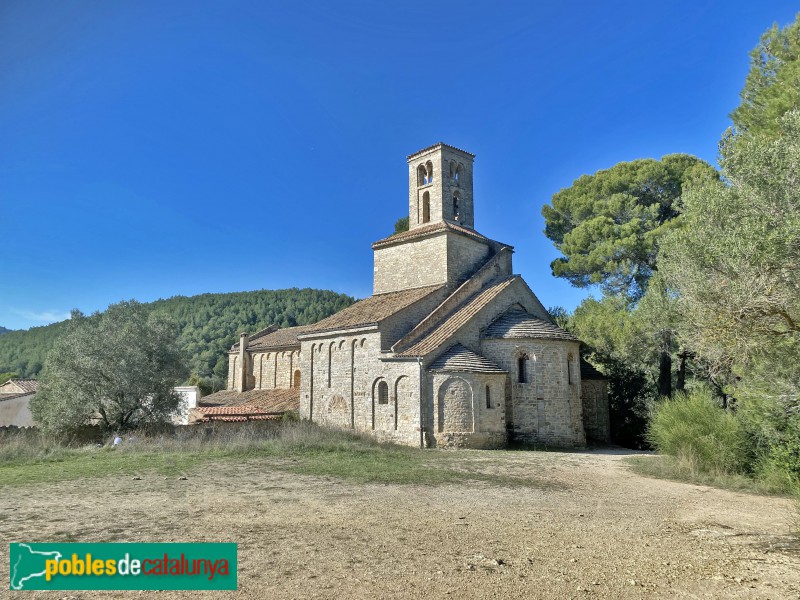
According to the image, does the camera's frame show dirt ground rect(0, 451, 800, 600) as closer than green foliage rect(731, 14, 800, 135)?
Yes

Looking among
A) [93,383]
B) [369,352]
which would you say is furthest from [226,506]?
[93,383]

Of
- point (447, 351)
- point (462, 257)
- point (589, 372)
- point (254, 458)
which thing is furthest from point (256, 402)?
point (589, 372)

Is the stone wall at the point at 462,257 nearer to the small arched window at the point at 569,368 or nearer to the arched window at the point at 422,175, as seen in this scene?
the arched window at the point at 422,175

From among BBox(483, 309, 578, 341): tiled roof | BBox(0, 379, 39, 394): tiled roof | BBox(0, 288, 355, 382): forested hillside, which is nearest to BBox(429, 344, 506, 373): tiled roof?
BBox(483, 309, 578, 341): tiled roof

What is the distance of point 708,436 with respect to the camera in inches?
459

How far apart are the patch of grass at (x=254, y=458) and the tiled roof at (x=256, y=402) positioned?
5.62m

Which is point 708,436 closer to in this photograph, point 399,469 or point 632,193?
point 399,469

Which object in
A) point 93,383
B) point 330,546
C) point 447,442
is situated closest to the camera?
point 330,546

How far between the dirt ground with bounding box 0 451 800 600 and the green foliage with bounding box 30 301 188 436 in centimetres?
921

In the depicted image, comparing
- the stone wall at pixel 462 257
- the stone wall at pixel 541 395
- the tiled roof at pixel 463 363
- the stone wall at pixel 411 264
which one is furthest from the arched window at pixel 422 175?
the tiled roof at pixel 463 363

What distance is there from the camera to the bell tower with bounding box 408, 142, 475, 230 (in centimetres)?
2353

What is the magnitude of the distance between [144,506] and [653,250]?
888 inches

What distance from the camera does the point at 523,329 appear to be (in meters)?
18.9

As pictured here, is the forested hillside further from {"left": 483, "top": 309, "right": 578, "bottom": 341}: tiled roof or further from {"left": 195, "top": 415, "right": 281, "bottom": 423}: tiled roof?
{"left": 483, "top": 309, "right": 578, "bottom": 341}: tiled roof
